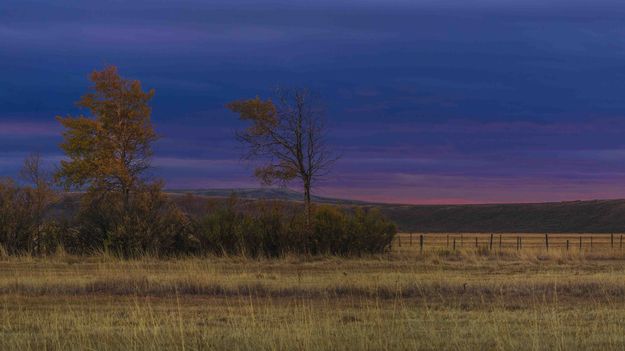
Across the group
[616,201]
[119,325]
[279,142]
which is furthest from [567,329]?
[616,201]

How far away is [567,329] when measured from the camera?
48.4 ft

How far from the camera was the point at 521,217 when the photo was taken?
173 meters

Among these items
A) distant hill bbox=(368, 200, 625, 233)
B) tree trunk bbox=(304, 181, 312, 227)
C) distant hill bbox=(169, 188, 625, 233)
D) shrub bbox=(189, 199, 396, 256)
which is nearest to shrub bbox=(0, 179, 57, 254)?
shrub bbox=(189, 199, 396, 256)

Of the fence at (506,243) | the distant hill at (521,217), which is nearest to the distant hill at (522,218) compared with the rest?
the distant hill at (521,217)

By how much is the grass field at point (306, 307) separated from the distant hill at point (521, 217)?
122 metres

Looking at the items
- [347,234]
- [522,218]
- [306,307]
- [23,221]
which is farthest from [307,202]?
[522,218]

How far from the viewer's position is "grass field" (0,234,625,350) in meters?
12.8

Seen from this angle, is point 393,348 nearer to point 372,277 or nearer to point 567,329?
point 567,329

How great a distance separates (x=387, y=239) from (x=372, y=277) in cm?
1643

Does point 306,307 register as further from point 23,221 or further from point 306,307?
point 23,221

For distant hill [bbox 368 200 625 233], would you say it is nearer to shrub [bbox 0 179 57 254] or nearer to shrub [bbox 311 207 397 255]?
shrub [bbox 311 207 397 255]

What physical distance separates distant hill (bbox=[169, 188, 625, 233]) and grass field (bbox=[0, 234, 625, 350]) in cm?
12219

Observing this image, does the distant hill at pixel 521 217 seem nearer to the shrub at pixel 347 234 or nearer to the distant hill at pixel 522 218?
the distant hill at pixel 522 218

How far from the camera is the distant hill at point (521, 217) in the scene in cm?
15925
